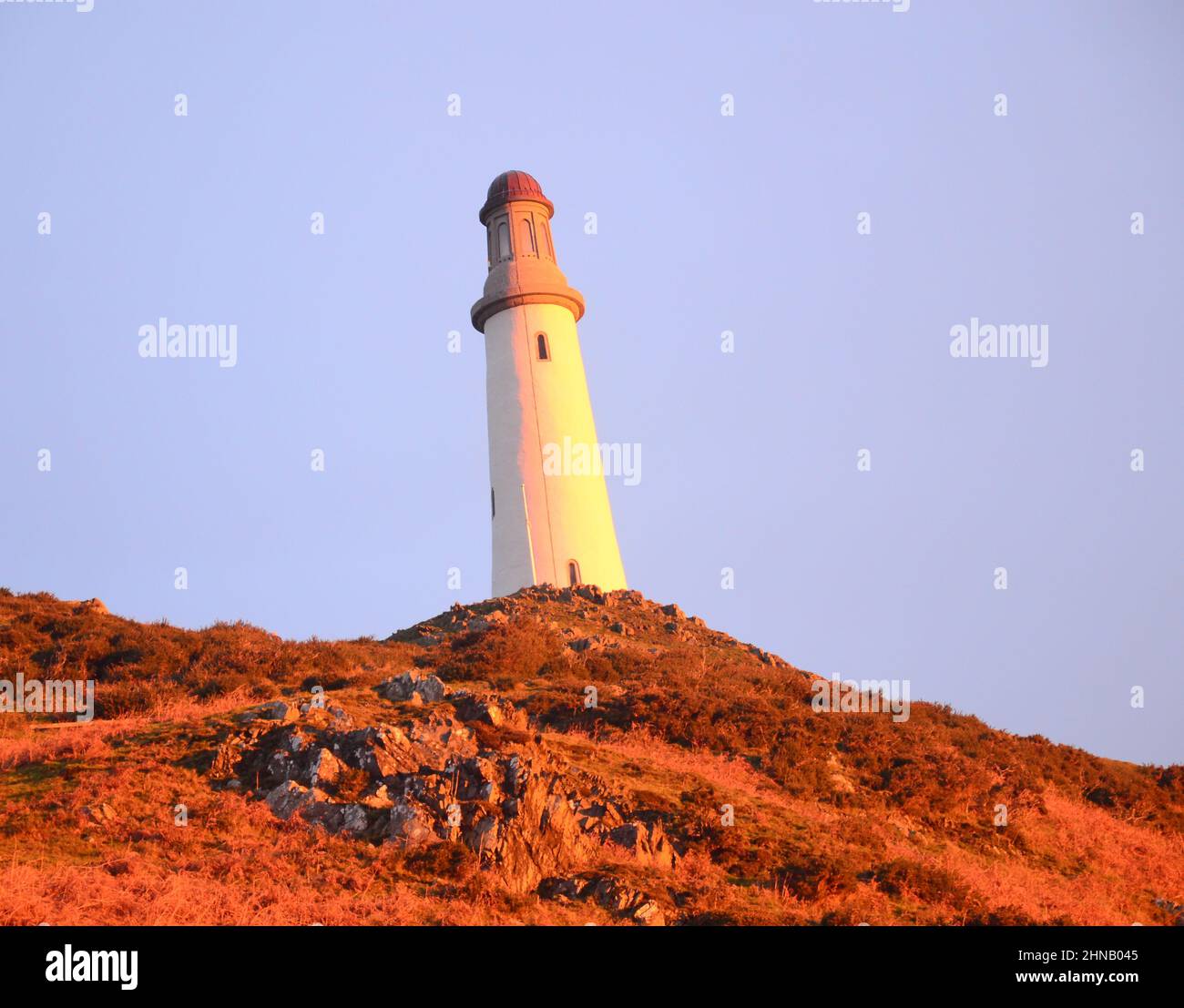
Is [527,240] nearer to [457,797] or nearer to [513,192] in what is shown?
[513,192]

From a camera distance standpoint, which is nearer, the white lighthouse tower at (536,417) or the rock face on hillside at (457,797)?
the rock face on hillside at (457,797)

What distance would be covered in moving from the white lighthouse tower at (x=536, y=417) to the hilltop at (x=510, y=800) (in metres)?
12.9

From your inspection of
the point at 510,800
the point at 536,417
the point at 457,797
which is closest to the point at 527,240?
the point at 536,417

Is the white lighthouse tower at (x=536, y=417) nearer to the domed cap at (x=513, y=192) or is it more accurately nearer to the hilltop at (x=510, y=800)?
the domed cap at (x=513, y=192)

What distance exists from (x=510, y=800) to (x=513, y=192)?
36904mm

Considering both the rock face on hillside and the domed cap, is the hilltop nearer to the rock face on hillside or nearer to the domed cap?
the rock face on hillside

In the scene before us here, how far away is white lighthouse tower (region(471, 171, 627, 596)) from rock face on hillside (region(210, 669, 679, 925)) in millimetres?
23935

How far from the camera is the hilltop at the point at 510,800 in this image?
15547mm

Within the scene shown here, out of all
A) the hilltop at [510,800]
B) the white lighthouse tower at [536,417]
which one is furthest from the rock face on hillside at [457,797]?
the white lighthouse tower at [536,417]

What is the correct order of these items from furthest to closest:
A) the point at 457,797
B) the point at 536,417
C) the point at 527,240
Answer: the point at 527,240 < the point at 536,417 < the point at 457,797

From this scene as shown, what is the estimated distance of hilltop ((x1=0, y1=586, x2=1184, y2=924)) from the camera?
51.0ft

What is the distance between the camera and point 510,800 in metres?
17.8
